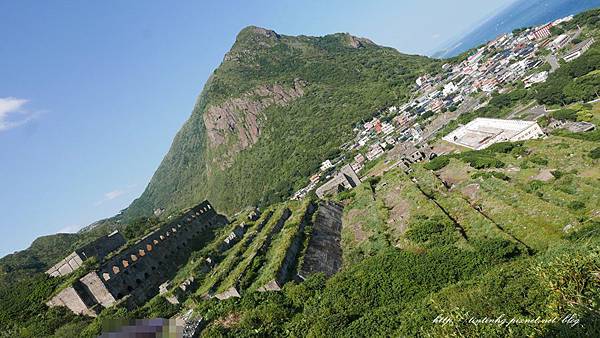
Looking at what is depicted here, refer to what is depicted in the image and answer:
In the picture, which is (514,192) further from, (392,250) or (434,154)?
(434,154)

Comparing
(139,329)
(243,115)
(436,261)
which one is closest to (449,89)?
(243,115)

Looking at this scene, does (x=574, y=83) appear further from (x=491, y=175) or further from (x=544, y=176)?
(x=544, y=176)

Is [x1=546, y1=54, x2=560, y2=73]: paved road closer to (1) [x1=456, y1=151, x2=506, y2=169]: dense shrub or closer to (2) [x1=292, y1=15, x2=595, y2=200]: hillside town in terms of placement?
(2) [x1=292, y1=15, x2=595, y2=200]: hillside town

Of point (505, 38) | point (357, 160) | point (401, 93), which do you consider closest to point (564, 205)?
point (357, 160)

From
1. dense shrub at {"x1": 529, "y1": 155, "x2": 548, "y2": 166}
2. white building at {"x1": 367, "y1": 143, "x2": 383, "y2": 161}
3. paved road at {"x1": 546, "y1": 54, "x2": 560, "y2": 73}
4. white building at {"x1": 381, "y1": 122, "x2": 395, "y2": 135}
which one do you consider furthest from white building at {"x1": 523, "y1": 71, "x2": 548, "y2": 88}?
dense shrub at {"x1": 529, "y1": 155, "x2": 548, "y2": 166}

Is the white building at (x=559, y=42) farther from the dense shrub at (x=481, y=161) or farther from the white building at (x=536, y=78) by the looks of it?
the dense shrub at (x=481, y=161)

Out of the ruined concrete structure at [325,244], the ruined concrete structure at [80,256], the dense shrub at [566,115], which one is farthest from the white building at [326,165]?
the ruined concrete structure at [80,256]
